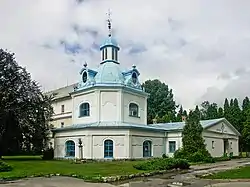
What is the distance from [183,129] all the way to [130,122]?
621cm

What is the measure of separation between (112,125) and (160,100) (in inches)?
1725

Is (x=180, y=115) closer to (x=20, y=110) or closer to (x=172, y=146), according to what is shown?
(x=172, y=146)

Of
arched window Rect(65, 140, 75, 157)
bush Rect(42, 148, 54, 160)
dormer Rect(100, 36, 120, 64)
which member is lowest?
bush Rect(42, 148, 54, 160)

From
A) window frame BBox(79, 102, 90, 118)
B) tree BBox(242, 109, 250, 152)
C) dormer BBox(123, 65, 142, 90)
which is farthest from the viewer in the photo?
→ tree BBox(242, 109, 250, 152)

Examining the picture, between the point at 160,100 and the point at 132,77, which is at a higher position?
the point at 160,100

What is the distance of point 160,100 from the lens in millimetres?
78438

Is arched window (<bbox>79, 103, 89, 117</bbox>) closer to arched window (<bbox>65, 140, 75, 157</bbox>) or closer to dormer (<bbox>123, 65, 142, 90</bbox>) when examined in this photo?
arched window (<bbox>65, 140, 75, 157</bbox>)

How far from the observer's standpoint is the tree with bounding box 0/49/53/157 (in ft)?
113

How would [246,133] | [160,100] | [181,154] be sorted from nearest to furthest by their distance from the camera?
[181,154]
[246,133]
[160,100]

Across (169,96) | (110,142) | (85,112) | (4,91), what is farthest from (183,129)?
(169,96)

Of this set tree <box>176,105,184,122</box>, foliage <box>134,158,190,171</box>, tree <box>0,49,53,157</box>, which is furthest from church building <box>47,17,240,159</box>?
tree <box>176,105,184,122</box>

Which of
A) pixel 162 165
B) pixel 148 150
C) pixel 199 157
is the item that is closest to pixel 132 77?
pixel 148 150

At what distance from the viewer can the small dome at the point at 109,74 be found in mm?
39375

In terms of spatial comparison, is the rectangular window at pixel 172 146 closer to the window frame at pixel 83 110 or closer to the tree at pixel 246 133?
the window frame at pixel 83 110
